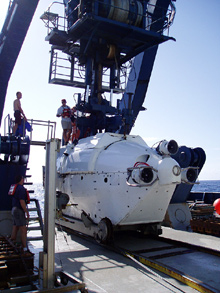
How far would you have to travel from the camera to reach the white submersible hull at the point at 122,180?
7.61m

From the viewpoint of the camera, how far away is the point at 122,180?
8211 mm

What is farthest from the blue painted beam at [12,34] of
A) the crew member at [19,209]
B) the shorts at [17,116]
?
the crew member at [19,209]

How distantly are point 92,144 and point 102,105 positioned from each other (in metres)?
4.08

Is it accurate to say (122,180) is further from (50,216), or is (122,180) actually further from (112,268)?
(50,216)

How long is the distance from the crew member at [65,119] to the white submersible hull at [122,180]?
308 cm

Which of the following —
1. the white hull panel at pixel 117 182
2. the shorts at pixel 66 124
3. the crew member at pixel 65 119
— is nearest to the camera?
the white hull panel at pixel 117 182

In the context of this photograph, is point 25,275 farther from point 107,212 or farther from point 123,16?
point 123,16

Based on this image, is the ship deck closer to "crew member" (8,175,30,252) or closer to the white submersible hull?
the white submersible hull

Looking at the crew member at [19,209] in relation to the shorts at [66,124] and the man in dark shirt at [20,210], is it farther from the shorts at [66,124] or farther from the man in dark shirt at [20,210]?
the shorts at [66,124]

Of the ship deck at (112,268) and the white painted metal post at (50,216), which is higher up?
the white painted metal post at (50,216)

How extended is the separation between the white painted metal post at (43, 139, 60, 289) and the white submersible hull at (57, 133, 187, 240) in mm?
2517

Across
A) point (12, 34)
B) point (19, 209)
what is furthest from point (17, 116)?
point (19, 209)

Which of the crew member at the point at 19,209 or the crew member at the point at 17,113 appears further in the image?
the crew member at the point at 17,113

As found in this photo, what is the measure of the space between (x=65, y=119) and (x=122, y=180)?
5667mm
